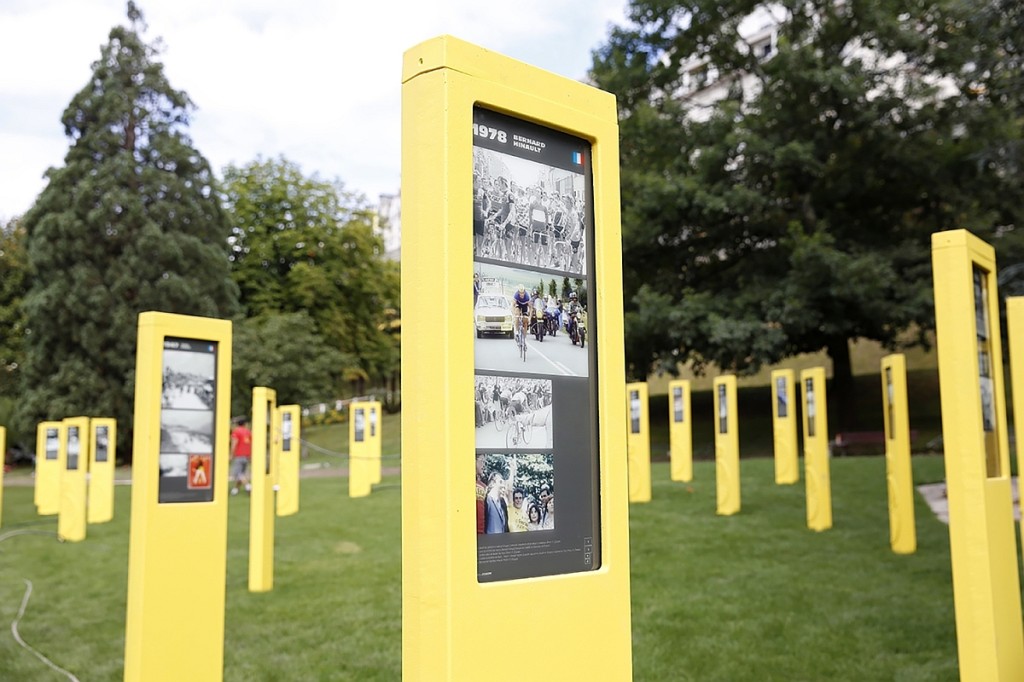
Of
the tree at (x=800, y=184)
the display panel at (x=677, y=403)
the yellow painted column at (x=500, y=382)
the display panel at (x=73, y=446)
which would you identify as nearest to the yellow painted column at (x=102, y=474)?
the display panel at (x=73, y=446)

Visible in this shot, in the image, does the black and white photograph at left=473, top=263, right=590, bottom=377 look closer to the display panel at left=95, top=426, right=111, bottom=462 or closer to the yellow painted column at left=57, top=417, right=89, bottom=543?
the yellow painted column at left=57, top=417, right=89, bottom=543

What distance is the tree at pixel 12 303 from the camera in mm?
45688

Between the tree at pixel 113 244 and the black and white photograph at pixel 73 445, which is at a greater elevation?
the tree at pixel 113 244

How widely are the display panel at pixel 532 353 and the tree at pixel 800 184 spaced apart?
23282 mm

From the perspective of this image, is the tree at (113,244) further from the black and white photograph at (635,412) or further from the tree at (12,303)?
the black and white photograph at (635,412)

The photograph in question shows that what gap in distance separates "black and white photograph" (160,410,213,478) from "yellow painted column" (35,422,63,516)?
16.8 meters

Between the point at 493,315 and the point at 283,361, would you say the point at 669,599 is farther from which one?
the point at 283,361

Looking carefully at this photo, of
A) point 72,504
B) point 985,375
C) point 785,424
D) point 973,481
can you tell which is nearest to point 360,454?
point 72,504

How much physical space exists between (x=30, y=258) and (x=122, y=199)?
Answer: 174 inches

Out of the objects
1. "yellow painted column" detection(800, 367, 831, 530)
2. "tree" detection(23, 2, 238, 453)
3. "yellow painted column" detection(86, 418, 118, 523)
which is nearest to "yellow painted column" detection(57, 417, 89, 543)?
"yellow painted column" detection(86, 418, 118, 523)

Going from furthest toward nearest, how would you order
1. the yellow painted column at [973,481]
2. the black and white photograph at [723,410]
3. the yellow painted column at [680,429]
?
the yellow painted column at [680,429]
the black and white photograph at [723,410]
the yellow painted column at [973,481]

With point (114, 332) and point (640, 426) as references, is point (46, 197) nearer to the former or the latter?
point (114, 332)

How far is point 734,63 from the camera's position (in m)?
Answer: 30.4

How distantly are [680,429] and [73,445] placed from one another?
34.9 feet
